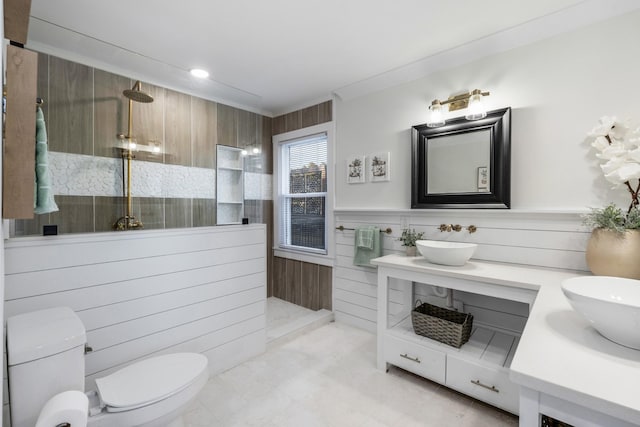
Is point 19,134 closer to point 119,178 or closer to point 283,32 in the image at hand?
point 119,178

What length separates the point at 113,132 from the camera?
1762 millimetres

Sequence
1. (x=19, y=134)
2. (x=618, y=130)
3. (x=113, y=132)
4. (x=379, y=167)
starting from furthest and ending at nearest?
(x=379, y=167), (x=113, y=132), (x=618, y=130), (x=19, y=134)

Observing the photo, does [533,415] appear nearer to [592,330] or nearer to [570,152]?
[592,330]

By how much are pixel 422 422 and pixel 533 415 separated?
3.97 feet

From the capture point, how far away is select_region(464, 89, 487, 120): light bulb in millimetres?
2029

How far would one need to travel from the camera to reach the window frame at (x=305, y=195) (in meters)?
3.13

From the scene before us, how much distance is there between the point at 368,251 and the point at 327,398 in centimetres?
127

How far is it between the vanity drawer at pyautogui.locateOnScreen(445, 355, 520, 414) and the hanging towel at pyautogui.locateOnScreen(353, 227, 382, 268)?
1.06 metres

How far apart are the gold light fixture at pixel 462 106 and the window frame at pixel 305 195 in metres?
1.12

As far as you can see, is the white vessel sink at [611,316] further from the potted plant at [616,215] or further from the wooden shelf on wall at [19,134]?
the wooden shelf on wall at [19,134]

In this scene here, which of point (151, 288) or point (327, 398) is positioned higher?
point (151, 288)

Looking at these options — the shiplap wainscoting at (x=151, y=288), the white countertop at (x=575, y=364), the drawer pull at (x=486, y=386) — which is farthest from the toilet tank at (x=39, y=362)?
the drawer pull at (x=486, y=386)

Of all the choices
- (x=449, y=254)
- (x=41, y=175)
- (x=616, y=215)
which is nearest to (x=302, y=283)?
(x=449, y=254)

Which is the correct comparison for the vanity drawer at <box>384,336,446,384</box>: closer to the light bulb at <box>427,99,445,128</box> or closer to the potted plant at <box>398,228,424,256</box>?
the potted plant at <box>398,228,424,256</box>
